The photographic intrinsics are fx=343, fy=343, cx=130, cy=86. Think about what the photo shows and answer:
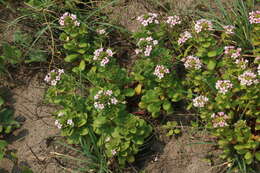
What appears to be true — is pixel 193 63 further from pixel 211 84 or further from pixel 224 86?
pixel 224 86

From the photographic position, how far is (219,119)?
3020 millimetres

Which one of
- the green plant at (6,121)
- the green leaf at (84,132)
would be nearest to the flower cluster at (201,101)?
the green leaf at (84,132)

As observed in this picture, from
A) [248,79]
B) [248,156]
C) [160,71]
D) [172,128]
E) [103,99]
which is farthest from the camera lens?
[172,128]

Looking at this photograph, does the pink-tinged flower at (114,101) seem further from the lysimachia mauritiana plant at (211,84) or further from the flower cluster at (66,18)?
the flower cluster at (66,18)

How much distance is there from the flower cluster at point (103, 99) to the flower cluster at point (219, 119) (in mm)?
909

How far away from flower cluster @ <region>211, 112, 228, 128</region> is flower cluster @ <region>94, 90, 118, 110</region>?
91 centimetres

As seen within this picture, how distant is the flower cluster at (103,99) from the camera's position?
317 cm

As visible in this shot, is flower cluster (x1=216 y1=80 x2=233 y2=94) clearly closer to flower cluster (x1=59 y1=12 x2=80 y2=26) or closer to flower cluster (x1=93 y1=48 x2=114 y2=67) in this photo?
flower cluster (x1=93 y1=48 x2=114 y2=67)

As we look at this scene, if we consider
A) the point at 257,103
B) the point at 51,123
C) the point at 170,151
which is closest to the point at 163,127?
the point at 170,151

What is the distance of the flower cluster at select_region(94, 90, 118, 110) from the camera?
317 cm

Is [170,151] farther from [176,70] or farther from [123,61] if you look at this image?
[123,61]

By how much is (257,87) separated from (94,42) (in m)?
1.89

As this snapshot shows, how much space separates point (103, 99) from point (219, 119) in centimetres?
106

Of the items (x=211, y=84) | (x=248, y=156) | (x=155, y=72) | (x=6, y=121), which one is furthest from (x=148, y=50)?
(x=6, y=121)
